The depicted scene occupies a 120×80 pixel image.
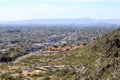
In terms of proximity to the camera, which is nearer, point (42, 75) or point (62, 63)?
point (42, 75)

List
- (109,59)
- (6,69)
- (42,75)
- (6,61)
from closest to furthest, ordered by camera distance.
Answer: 1. (109,59)
2. (42,75)
3. (6,69)
4. (6,61)

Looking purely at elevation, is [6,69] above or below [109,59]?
below

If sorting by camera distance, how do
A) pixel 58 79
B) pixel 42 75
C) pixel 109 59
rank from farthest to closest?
pixel 42 75 < pixel 58 79 < pixel 109 59

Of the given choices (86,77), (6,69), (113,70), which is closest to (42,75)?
(6,69)

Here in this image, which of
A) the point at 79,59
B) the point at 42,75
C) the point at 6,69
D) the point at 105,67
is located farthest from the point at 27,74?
the point at 105,67

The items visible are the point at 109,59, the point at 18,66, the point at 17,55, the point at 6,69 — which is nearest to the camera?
the point at 109,59

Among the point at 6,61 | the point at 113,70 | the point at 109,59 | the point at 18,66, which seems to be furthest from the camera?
the point at 6,61

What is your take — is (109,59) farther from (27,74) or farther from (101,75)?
(27,74)

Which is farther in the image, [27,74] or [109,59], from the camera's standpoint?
[27,74]

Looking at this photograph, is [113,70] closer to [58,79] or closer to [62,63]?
[58,79]
